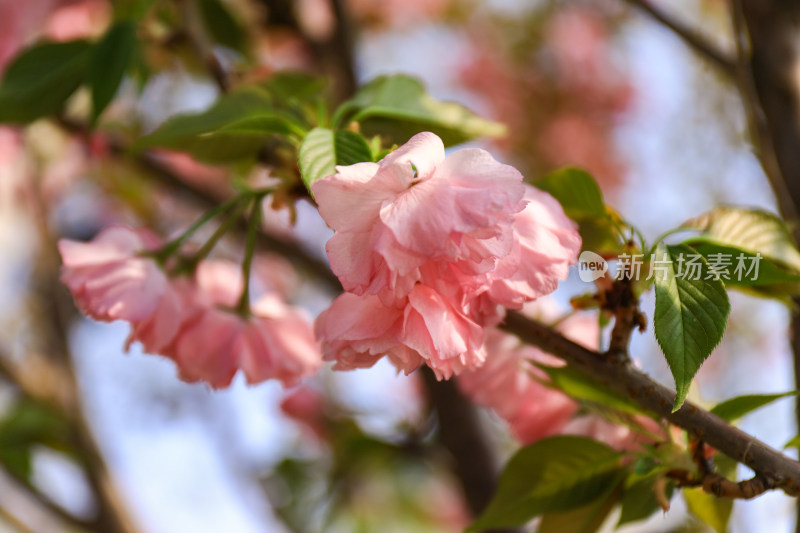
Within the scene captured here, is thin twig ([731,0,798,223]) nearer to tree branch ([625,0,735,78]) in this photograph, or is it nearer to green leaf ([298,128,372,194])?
tree branch ([625,0,735,78])

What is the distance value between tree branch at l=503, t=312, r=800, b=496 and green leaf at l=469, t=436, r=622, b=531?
9cm

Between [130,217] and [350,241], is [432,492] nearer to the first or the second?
[130,217]

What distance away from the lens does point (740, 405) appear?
503mm

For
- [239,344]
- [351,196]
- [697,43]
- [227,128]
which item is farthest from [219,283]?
[697,43]

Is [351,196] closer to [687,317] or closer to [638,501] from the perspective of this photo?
[687,317]

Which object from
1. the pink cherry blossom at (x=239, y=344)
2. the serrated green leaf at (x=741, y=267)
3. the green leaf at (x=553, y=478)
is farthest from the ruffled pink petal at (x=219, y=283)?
the serrated green leaf at (x=741, y=267)

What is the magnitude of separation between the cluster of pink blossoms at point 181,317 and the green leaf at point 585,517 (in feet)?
0.77

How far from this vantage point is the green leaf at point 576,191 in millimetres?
523

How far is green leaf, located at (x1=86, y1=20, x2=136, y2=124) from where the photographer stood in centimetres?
73

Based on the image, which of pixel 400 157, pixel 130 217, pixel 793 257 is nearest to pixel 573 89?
pixel 130 217

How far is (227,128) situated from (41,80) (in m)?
0.40

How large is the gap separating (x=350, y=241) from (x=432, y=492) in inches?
87.7

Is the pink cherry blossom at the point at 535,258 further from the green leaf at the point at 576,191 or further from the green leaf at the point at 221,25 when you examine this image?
the green leaf at the point at 221,25

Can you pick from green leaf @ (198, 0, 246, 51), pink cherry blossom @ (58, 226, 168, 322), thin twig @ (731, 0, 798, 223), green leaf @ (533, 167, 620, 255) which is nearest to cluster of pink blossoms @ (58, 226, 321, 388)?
pink cherry blossom @ (58, 226, 168, 322)
